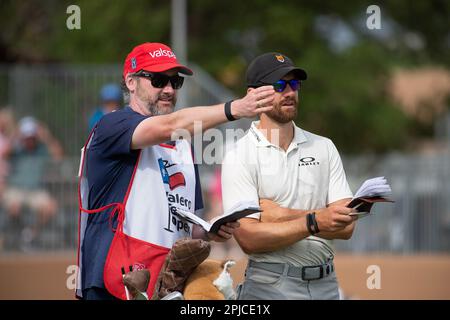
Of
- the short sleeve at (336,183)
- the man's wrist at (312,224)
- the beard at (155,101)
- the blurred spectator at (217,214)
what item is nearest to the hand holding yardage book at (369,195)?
the man's wrist at (312,224)

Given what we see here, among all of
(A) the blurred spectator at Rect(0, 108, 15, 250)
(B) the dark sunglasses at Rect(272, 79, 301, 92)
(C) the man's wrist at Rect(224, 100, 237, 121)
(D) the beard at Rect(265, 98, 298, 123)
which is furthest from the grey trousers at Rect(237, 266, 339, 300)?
(A) the blurred spectator at Rect(0, 108, 15, 250)

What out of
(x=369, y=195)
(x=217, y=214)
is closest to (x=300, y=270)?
(x=369, y=195)

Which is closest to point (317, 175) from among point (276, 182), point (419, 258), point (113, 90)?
point (276, 182)

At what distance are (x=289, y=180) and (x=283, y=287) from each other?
69 centimetres

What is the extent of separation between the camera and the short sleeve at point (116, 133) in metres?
5.96

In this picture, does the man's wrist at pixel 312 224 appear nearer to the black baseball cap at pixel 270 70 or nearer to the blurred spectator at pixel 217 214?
the black baseball cap at pixel 270 70

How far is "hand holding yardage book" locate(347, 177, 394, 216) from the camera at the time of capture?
18.9ft

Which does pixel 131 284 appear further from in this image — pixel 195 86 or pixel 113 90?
pixel 195 86

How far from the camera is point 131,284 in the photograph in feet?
19.2

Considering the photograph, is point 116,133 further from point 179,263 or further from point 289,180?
point 289,180

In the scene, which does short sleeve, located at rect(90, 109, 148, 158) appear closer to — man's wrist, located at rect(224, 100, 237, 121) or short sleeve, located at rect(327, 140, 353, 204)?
man's wrist, located at rect(224, 100, 237, 121)

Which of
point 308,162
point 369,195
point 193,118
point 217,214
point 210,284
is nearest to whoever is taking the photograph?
point 193,118

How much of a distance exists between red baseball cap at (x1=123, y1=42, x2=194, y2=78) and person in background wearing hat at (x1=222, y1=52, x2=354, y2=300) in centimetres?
54

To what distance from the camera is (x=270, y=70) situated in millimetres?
6375
